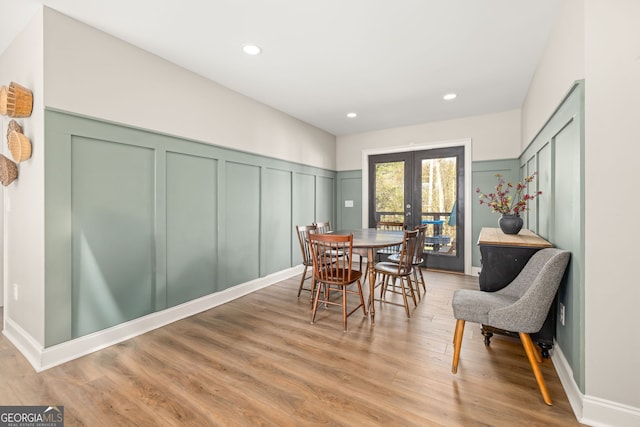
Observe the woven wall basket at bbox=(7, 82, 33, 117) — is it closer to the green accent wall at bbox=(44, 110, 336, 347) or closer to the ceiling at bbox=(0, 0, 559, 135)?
the green accent wall at bbox=(44, 110, 336, 347)

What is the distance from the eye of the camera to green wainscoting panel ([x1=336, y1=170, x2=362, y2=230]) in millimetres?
5754

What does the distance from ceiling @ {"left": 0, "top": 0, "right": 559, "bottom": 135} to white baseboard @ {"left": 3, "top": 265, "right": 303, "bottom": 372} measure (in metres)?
2.53

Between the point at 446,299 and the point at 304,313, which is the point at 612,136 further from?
the point at 304,313

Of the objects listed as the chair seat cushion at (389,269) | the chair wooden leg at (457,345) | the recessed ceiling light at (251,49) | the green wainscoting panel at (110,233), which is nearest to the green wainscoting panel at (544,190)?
the chair wooden leg at (457,345)

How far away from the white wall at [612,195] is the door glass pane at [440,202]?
11.3 feet

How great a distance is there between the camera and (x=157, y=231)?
2.72 metres

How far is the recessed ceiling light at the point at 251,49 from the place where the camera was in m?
2.56

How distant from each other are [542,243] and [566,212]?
1.35 ft

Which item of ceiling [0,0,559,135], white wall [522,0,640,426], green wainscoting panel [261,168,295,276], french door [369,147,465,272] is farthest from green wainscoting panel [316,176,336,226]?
white wall [522,0,640,426]

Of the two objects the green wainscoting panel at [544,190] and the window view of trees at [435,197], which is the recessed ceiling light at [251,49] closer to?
the green wainscoting panel at [544,190]

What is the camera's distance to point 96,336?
90.1 inches

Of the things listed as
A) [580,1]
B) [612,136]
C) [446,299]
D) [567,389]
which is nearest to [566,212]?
[612,136]

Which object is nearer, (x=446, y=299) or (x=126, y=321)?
(x=126, y=321)

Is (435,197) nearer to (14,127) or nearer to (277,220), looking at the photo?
(277,220)
